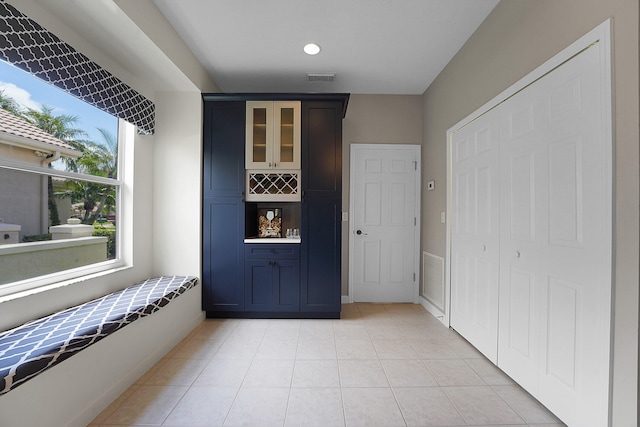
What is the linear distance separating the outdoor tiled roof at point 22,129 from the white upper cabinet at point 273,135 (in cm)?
157

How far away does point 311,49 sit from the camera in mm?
2729

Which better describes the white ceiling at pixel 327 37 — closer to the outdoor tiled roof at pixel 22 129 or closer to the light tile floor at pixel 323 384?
the outdoor tiled roof at pixel 22 129

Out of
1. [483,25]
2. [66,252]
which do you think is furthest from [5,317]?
[483,25]

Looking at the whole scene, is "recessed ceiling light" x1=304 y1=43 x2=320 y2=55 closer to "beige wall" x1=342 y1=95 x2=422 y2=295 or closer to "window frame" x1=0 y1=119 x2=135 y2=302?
"beige wall" x1=342 y1=95 x2=422 y2=295

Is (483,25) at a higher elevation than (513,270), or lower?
higher

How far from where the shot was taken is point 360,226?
3.77 meters

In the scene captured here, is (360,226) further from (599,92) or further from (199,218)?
(599,92)

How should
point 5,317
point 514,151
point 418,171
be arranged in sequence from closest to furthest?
point 5,317
point 514,151
point 418,171

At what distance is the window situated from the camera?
1688mm

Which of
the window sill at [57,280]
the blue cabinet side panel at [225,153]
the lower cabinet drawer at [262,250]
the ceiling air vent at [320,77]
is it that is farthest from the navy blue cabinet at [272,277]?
the ceiling air vent at [320,77]

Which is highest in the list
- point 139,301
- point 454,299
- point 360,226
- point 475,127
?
point 475,127

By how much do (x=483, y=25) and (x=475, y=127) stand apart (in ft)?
2.67

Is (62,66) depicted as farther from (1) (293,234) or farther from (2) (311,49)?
(1) (293,234)

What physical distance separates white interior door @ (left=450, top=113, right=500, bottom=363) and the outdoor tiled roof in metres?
3.23
